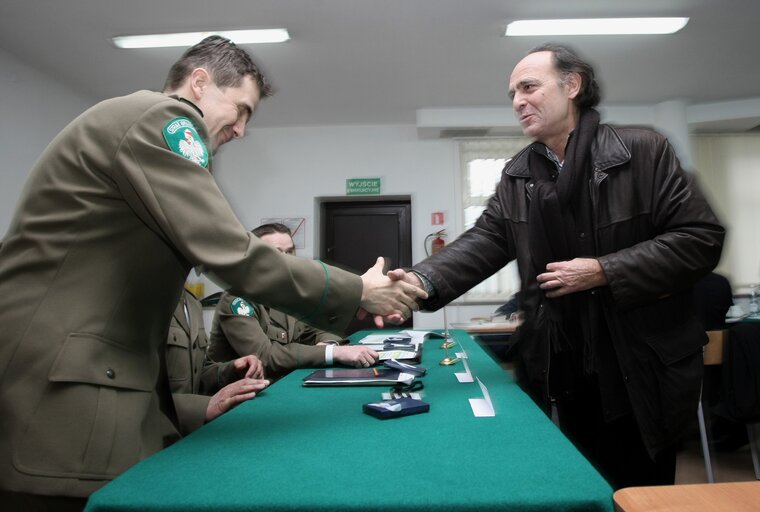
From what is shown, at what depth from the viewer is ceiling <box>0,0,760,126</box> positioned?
11.5 feet

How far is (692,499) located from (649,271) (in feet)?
2.36

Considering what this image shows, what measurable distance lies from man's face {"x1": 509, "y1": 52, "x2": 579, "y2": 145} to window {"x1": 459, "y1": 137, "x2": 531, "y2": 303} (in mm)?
4146

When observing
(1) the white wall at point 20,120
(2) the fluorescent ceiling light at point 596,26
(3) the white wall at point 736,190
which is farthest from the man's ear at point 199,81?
(3) the white wall at point 736,190

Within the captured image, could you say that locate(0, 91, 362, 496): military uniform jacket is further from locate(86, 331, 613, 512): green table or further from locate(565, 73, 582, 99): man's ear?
locate(565, 73, 582, 99): man's ear

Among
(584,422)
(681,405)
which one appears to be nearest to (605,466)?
(584,422)

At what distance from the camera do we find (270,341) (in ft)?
7.25

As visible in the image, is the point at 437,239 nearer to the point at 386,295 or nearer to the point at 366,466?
the point at 386,295

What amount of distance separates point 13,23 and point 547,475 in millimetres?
4587

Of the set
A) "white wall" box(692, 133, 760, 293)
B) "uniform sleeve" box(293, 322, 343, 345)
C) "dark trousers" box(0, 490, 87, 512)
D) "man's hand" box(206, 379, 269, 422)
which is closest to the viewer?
"dark trousers" box(0, 490, 87, 512)

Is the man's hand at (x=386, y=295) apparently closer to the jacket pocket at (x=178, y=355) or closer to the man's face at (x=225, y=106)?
the man's face at (x=225, y=106)

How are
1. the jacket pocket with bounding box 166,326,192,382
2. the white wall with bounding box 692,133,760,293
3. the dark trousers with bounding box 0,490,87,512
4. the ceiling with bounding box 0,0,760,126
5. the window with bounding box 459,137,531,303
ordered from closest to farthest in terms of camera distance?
the dark trousers with bounding box 0,490,87,512 < the jacket pocket with bounding box 166,326,192,382 < the ceiling with bounding box 0,0,760,126 < the window with bounding box 459,137,531,303 < the white wall with bounding box 692,133,760,293

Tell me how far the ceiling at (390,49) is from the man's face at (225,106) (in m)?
2.48

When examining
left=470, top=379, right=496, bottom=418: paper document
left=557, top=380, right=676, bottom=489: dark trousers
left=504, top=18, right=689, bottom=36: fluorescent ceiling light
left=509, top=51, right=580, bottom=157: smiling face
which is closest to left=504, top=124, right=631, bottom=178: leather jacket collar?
left=509, top=51, right=580, bottom=157: smiling face

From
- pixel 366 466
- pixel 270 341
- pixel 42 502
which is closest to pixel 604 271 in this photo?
pixel 366 466
